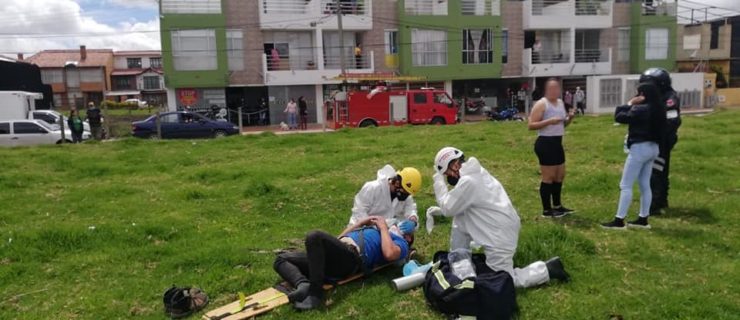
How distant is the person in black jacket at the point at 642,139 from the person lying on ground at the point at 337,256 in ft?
9.11

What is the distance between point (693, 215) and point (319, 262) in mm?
5357

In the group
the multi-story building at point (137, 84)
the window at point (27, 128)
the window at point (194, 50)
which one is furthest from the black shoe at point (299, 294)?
the multi-story building at point (137, 84)

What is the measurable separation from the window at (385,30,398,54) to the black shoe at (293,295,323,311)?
33.0 metres

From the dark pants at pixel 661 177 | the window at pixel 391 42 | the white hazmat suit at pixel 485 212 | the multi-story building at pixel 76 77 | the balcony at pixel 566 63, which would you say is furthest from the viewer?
the multi-story building at pixel 76 77

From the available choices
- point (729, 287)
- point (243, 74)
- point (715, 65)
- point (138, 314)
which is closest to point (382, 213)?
point (138, 314)

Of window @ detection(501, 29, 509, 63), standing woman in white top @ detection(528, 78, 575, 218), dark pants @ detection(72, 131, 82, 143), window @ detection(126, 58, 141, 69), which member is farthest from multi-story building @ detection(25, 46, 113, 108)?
standing woman in white top @ detection(528, 78, 575, 218)

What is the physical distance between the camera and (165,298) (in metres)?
5.20

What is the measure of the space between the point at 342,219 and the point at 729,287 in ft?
15.4

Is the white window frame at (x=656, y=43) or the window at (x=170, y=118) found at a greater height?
the white window frame at (x=656, y=43)

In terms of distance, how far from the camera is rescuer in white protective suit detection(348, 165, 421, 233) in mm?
5871

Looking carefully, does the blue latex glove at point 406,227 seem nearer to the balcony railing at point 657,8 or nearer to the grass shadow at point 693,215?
the grass shadow at point 693,215

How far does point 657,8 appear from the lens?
4291 centimetres

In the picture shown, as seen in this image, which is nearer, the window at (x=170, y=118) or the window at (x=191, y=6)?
the window at (x=170, y=118)

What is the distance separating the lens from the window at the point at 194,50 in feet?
109
